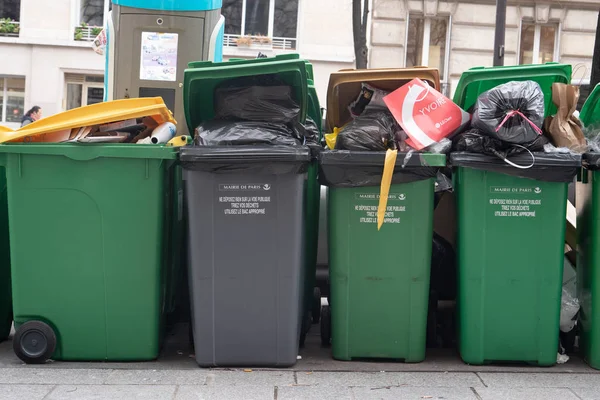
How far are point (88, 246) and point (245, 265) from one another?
2.96 feet

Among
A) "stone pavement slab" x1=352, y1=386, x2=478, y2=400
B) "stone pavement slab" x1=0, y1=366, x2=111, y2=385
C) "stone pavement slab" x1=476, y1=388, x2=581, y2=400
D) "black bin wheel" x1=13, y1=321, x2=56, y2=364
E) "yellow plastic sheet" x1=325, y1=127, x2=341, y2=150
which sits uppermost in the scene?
"yellow plastic sheet" x1=325, y1=127, x2=341, y2=150

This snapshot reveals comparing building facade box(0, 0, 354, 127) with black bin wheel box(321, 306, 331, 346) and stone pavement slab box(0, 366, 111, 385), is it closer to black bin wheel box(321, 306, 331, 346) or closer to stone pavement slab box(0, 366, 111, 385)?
black bin wheel box(321, 306, 331, 346)

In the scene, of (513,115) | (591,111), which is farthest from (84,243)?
(591,111)

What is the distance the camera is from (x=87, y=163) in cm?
421

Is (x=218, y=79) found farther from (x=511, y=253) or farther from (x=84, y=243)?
(x=511, y=253)

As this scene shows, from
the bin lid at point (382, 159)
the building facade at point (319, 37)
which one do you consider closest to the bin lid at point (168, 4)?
A: the bin lid at point (382, 159)

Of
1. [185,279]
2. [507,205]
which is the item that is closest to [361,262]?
[507,205]

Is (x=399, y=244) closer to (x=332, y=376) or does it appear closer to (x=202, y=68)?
(x=332, y=376)

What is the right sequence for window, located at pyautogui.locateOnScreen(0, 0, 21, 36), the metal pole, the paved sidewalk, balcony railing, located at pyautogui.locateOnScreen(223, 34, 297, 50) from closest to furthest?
the paved sidewalk → the metal pole → window, located at pyautogui.locateOnScreen(0, 0, 21, 36) → balcony railing, located at pyautogui.locateOnScreen(223, 34, 297, 50)

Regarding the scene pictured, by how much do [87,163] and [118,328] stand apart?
966 mm

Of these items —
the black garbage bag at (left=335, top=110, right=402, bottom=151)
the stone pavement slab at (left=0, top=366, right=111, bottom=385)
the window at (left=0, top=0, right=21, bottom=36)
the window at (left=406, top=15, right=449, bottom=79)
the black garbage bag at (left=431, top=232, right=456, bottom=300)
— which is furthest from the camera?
the window at (left=0, top=0, right=21, bottom=36)

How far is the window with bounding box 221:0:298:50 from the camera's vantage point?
63.8ft

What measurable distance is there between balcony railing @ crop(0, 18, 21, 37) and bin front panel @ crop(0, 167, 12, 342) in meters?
15.9

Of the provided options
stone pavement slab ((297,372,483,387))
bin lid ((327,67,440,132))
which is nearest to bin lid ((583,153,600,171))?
bin lid ((327,67,440,132))
